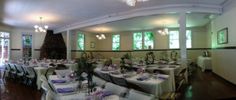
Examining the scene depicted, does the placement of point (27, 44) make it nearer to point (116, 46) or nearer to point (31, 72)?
point (116, 46)

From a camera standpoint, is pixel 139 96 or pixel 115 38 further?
pixel 115 38

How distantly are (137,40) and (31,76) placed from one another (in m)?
9.62

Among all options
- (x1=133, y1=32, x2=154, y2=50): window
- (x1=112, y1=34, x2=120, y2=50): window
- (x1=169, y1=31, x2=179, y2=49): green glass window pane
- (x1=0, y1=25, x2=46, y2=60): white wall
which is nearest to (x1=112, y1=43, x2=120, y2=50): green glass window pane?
(x1=112, y1=34, x2=120, y2=50): window

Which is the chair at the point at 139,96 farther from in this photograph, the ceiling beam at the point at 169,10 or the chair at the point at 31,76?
the ceiling beam at the point at 169,10

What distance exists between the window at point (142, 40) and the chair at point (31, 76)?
921 centimetres

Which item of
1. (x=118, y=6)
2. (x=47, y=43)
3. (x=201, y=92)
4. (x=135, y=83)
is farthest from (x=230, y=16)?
(x=47, y=43)

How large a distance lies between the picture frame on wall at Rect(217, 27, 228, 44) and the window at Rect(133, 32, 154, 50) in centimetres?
605

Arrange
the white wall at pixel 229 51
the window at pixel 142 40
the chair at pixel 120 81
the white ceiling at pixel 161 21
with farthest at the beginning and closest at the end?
the window at pixel 142 40 < the white ceiling at pixel 161 21 < the white wall at pixel 229 51 < the chair at pixel 120 81

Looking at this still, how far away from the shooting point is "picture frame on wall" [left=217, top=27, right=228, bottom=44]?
7.53 m

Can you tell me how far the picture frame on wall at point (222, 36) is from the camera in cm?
753

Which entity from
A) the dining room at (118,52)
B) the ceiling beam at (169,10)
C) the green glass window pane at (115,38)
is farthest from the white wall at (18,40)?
the ceiling beam at (169,10)

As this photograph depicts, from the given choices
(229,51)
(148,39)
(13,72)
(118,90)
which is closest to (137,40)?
(148,39)

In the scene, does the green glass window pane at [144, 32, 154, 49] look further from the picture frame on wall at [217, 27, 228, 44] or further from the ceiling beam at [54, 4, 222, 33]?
the ceiling beam at [54, 4, 222, 33]

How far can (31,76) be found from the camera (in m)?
6.95
